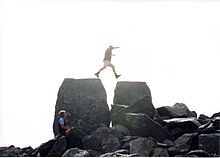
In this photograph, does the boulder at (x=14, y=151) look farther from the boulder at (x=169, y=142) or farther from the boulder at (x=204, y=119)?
the boulder at (x=204, y=119)

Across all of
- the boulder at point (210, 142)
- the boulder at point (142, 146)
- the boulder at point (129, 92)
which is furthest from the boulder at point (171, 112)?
the boulder at point (142, 146)

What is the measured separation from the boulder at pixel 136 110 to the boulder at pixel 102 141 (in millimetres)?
1972

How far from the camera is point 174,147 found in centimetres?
1611

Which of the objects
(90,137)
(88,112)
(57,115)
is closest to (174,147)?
(90,137)

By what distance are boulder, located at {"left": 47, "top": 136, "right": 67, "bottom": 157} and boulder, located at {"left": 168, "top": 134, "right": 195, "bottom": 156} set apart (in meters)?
5.10

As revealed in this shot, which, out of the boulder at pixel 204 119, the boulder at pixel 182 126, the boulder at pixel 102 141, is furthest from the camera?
the boulder at pixel 204 119

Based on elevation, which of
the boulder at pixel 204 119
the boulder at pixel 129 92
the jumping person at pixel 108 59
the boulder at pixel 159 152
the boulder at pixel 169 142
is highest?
the jumping person at pixel 108 59

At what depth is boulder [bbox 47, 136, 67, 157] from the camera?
17.0m

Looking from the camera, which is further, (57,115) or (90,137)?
(57,115)

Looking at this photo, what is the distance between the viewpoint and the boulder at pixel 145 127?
1802 centimetres

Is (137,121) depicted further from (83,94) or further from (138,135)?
(83,94)

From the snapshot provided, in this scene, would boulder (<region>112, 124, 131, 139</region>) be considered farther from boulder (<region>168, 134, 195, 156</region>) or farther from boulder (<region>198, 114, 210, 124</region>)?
boulder (<region>198, 114, 210, 124</region>)

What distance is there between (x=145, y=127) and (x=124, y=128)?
1540 millimetres

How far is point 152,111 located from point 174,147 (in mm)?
4771
